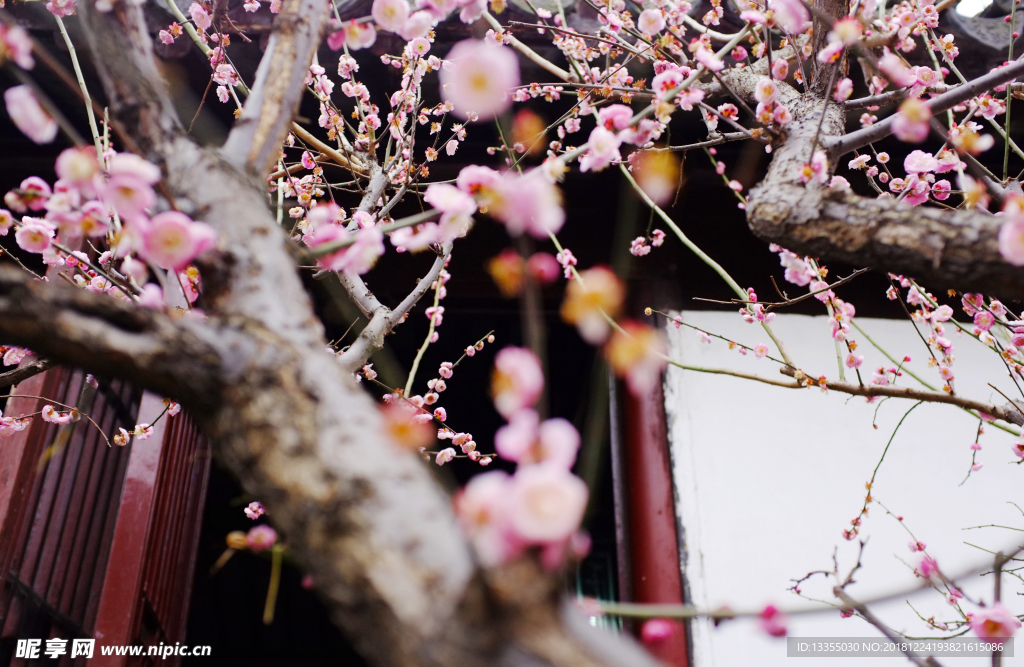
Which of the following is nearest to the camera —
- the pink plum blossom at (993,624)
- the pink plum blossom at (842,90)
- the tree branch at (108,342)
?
the tree branch at (108,342)

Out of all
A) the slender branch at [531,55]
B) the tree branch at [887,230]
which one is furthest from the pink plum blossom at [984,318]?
the slender branch at [531,55]

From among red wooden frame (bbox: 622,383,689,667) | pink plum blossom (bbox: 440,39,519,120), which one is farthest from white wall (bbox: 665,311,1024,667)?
pink plum blossom (bbox: 440,39,519,120)

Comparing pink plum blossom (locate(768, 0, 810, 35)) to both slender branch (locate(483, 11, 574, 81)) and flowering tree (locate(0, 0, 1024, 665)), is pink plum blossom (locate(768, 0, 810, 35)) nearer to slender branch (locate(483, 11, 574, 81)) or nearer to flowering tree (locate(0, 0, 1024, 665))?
flowering tree (locate(0, 0, 1024, 665))

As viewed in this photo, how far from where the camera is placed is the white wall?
2701 mm

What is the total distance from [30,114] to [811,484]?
122 inches

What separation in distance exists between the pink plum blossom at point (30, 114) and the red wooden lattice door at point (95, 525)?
1.64m

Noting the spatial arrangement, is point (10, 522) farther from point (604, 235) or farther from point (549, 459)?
point (604, 235)

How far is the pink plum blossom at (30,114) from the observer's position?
4.10ft

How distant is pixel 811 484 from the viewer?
292 centimetres

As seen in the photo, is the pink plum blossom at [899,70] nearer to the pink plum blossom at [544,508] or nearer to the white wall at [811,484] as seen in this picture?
the white wall at [811,484]

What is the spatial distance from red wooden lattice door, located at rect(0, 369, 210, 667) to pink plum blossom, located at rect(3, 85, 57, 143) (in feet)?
5.39

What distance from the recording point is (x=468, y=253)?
366 cm

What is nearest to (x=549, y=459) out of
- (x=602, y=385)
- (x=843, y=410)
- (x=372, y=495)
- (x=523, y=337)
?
(x=372, y=495)

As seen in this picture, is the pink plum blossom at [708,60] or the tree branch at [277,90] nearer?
the tree branch at [277,90]
